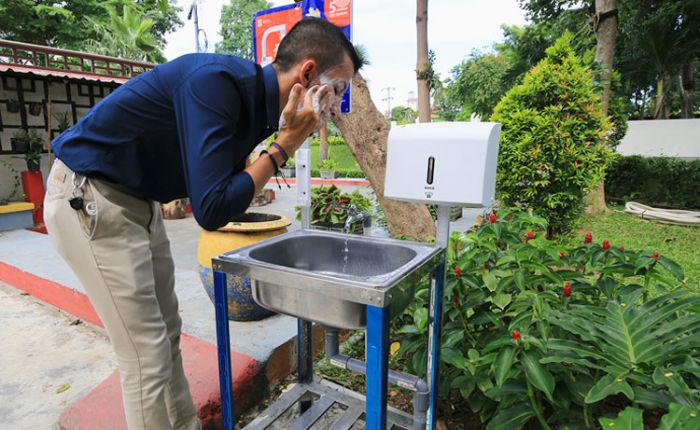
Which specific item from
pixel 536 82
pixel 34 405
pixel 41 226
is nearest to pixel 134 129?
pixel 34 405

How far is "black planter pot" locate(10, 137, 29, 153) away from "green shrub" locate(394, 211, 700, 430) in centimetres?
586

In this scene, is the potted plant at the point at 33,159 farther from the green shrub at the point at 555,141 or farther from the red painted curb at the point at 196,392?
the green shrub at the point at 555,141

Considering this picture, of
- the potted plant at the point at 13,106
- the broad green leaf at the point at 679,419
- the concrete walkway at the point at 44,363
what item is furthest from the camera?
the potted plant at the point at 13,106

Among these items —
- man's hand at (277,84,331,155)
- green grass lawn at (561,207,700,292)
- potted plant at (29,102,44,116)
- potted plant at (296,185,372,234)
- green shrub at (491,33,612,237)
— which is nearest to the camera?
man's hand at (277,84,331,155)

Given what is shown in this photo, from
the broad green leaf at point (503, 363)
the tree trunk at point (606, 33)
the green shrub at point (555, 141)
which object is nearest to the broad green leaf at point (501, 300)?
the broad green leaf at point (503, 363)

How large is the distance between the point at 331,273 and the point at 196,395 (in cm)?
103

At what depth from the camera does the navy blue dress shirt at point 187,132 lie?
936 mm

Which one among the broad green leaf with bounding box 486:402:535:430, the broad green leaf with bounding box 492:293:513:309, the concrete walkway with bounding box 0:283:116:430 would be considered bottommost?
the concrete walkway with bounding box 0:283:116:430

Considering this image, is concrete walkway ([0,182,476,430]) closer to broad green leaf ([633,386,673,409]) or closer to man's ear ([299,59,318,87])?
man's ear ([299,59,318,87])

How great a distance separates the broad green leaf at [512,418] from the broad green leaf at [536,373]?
0.17m

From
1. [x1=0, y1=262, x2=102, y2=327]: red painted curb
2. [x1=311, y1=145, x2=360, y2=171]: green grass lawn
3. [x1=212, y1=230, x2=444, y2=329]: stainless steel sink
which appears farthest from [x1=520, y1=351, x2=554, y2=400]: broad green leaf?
[x1=311, y1=145, x2=360, y2=171]: green grass lawn

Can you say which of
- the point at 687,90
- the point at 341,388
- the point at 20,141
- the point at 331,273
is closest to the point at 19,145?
the point at 20,141

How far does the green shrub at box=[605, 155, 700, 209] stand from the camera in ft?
23.8

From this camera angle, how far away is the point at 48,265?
3260 mm
